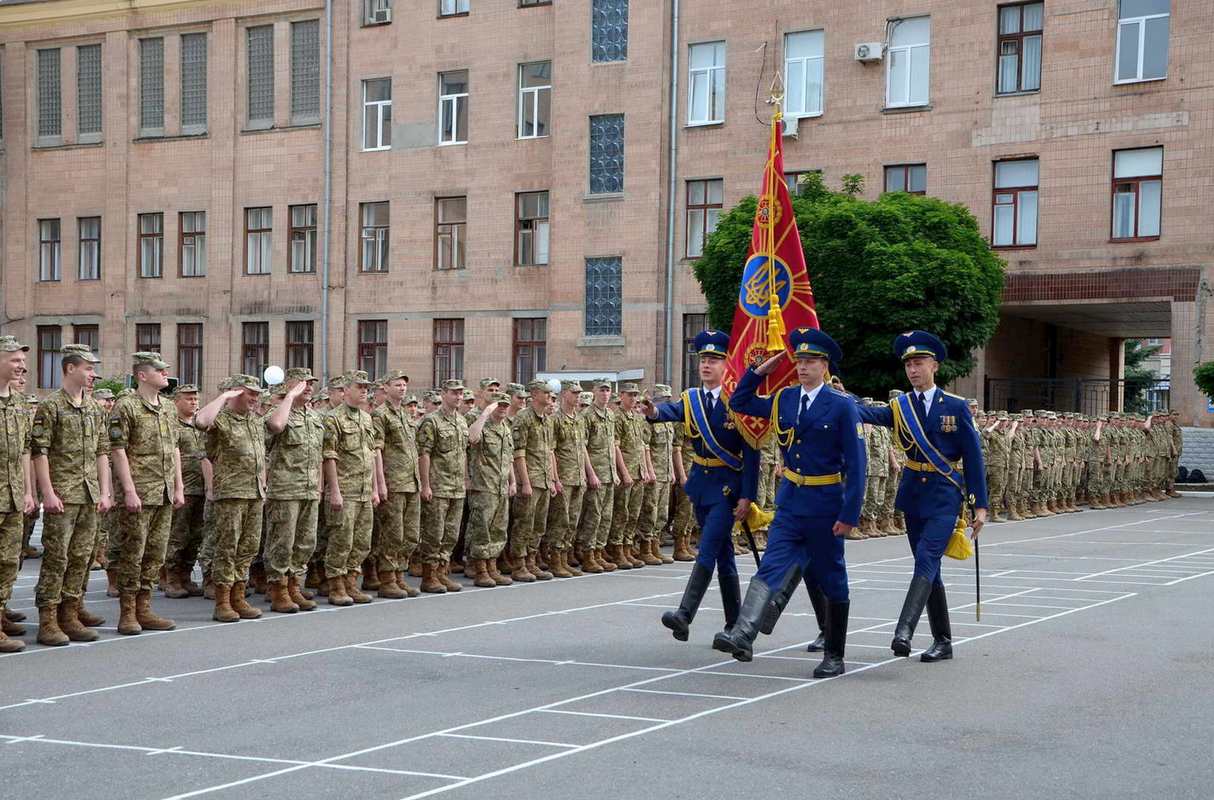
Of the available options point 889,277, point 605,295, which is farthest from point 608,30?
point 889,277

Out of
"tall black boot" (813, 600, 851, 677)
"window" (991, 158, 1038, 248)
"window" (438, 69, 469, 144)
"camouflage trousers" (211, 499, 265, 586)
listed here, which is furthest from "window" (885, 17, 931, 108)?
"tall black boot" (813, 600, 851, 677)

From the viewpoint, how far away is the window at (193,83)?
4431 cm

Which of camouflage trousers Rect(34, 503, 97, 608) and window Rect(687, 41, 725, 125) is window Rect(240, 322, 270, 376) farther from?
camouflage trousers Rect(34, 503, 97, 608)

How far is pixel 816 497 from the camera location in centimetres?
951

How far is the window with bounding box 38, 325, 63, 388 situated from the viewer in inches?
1842

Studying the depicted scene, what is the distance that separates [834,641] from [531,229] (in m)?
32.5

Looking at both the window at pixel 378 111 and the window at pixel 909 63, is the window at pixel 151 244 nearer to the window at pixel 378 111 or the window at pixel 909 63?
the window at pixel 378 111

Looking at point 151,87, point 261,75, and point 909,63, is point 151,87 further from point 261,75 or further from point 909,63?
point 909,63

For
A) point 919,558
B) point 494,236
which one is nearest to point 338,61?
point 494,236

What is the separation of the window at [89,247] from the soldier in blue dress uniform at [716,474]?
38.3m

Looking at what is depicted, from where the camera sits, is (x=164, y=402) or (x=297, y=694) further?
(x=164, y=402)

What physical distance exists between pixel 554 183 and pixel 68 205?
1511 cm

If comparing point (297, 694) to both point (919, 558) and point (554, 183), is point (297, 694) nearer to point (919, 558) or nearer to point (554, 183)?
point (919, 558)

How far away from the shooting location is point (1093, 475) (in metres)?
31.0
